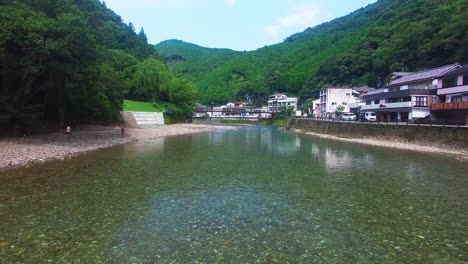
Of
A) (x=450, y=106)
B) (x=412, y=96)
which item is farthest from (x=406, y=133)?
(x=412, y=96)

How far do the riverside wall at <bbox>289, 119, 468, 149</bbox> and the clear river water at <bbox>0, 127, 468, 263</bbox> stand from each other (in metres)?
14.5

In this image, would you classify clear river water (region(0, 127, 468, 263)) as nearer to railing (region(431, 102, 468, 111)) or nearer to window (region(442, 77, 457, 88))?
railing (region(431, 102, 468, 111))

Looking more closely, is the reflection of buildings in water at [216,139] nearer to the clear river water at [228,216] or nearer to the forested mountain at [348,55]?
the clear river water at [228,216]

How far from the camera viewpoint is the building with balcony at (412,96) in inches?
1721

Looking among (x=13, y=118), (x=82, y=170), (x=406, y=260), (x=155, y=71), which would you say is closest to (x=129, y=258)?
(x=406, y=260)

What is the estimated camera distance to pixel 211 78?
174250 mm

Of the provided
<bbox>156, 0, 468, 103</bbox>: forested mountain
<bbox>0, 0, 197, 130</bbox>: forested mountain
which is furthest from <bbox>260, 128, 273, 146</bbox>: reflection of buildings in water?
<bbox>156, 0, 468, 103</bbox>: forested mountain

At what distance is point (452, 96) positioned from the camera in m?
39.8

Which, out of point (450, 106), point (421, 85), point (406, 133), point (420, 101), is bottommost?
point (406, 133)

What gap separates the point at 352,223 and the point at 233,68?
169 meters

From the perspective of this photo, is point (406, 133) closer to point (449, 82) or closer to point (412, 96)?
point (449, 82)

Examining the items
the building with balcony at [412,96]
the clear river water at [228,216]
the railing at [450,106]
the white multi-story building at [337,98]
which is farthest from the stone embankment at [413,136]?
the white multi-story building at [337,98]

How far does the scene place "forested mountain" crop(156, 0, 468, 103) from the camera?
70.1 metres

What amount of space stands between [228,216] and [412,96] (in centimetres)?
4434
